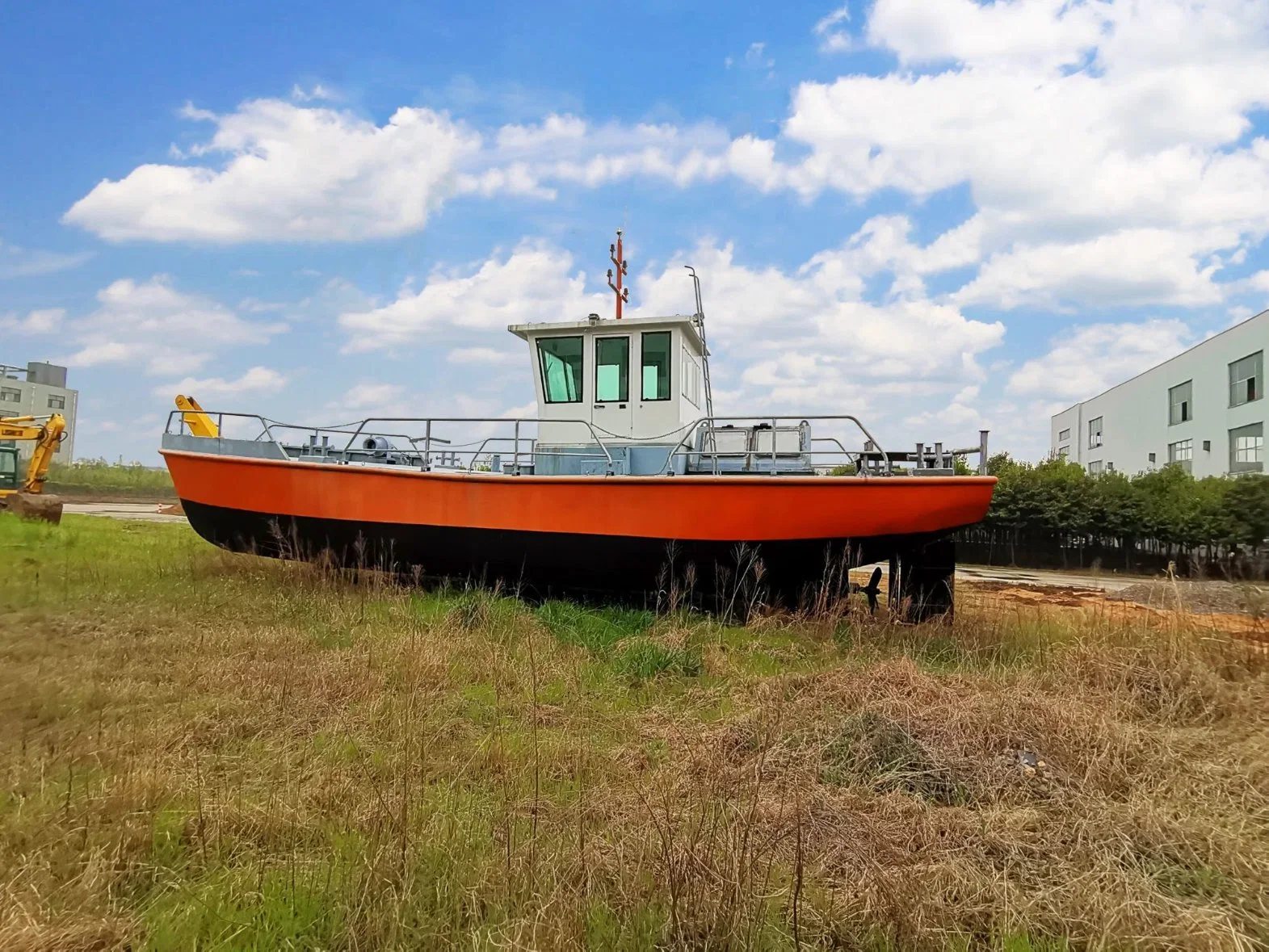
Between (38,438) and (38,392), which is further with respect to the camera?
(38,392)

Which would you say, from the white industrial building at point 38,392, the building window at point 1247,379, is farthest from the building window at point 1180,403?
the white industrial building at point 38,392

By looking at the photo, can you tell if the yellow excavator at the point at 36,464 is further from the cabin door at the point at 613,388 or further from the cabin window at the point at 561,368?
the cabin door at the point at 613,388

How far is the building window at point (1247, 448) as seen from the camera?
23219 millimetres

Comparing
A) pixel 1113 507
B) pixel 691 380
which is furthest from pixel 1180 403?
pixel 691 380

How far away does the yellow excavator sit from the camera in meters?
13.6

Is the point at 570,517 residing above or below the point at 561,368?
below

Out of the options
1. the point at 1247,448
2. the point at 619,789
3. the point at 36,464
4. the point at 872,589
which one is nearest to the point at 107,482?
the point at 36,464

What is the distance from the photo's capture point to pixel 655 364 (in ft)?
26.3

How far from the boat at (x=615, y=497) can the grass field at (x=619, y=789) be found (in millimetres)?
1184

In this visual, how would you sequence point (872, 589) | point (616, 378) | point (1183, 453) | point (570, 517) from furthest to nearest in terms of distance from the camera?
point (1183, 453)
point (616, 378)
point (872, 589)
point (570, 517)

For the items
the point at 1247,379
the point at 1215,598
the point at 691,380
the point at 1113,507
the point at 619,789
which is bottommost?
the point at 619,789

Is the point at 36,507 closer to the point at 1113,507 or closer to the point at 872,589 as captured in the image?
the point at 872,589

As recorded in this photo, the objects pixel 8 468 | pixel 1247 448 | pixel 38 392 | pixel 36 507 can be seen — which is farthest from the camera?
pixel 38 392

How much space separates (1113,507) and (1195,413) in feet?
47.5
